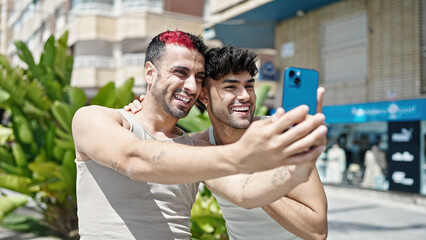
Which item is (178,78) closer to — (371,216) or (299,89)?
(299,89)

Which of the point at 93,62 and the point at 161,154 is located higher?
the point at 93,62

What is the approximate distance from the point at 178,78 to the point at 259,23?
46.8 feet

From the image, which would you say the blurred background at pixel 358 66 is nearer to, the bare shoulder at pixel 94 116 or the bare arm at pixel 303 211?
the bare shoulder at pixel 94 116

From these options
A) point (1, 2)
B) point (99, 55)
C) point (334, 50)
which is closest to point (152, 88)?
point (334, 50)

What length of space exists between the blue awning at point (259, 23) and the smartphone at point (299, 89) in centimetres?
1273

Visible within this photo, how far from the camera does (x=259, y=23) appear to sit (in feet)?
51.2

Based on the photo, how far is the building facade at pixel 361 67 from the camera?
38.2 ft

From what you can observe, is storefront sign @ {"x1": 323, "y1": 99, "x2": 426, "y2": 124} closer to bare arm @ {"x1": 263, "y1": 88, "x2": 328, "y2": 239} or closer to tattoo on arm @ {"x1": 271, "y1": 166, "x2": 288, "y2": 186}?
bare arm @ {"x1": 263, "y1": 88, "x2": 328, "y2": 239}

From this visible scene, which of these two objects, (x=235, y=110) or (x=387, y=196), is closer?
(x=235, y=110)

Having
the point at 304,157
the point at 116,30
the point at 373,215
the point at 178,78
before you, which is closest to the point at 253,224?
the point at 178,78

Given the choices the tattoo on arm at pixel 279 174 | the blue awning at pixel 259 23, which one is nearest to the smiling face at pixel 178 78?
the tattoo on arm at pixel 279 174

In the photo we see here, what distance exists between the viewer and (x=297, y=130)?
1.04 meters

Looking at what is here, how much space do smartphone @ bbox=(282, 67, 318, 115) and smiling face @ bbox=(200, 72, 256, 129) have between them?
80 cm

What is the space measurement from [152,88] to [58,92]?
15.4ft
